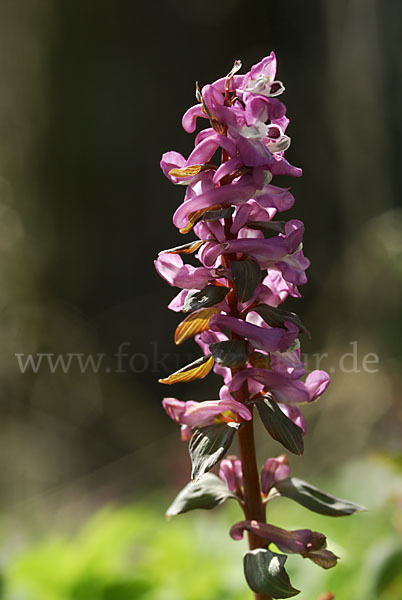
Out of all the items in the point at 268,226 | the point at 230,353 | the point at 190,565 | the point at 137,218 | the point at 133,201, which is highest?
the point at 133,201

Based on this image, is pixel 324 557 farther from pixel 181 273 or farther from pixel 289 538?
pixel 181 273

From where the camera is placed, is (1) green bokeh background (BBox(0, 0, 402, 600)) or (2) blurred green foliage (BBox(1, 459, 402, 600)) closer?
(2) blurred green foliage (BBox(1, 459, 402, 600))

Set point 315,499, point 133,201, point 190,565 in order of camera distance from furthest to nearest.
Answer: point 133,201
point 190,565
point 315,499

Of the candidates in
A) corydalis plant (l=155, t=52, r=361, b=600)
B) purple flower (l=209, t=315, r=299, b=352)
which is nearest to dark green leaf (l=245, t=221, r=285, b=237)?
corydalis plant (l=155, t=52, r=361, b=600)

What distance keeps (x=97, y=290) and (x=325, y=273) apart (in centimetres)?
176

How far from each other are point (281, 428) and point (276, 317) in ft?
0.39

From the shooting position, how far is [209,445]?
2.23 ft

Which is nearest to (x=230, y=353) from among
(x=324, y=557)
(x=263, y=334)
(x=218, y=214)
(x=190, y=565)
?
(x=263, y=334)

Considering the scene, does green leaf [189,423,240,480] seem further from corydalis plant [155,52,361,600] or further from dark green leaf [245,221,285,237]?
dark green leaf [245,221,285,237]

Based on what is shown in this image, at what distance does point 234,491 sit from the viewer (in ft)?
2.57

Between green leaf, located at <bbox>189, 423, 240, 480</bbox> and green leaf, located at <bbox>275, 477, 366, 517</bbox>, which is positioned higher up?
green leaf, located at <bbox>189, 423, 240, 480</bbox>

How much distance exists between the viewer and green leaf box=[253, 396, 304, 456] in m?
0.66

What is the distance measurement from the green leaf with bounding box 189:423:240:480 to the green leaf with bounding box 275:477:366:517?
0.43 ft

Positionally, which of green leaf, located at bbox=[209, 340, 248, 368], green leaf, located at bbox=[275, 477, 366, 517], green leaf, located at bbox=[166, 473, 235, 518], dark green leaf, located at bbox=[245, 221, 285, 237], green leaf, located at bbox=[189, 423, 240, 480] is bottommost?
green leaf, located at bbox=[275, 477, 366, 517]
